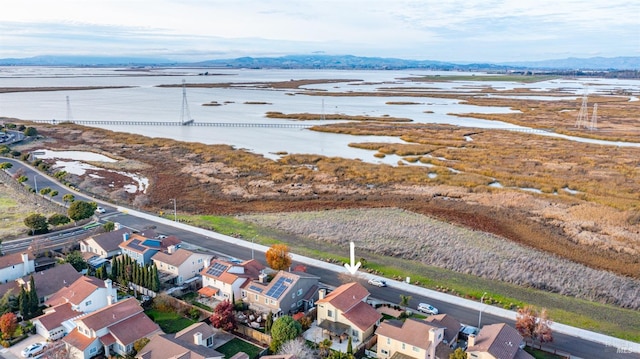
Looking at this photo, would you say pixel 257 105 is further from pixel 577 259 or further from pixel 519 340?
pixel 519 340

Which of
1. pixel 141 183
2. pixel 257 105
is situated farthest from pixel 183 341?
pixel 257 105

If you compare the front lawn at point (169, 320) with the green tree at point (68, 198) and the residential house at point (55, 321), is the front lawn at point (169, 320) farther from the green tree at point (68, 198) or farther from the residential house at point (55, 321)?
the green tree at point (68, 198)

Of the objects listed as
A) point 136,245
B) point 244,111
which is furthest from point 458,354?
point 244,111

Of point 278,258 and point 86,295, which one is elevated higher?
point 278,258

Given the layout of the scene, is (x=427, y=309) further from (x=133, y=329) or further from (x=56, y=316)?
(x=56, y=316)

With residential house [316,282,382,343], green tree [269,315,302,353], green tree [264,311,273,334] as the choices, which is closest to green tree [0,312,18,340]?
green tree [264,311,273,334]
